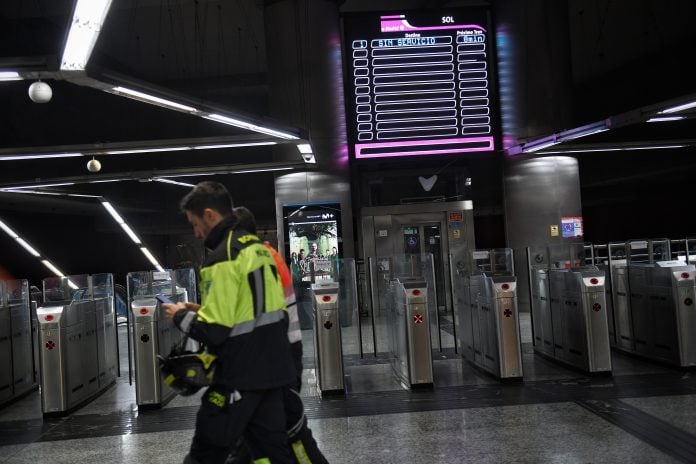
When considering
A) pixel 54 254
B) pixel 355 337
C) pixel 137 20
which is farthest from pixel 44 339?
pixel 54 254

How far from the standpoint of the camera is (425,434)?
4.34 metres

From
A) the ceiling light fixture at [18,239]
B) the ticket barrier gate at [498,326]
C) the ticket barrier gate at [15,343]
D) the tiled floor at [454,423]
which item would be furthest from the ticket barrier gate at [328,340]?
the ceiling light fixture at [18,239]

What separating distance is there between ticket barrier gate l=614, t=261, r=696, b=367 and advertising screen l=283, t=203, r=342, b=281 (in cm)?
489

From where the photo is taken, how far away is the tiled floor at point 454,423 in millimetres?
3895

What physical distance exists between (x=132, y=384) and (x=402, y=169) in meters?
6.76

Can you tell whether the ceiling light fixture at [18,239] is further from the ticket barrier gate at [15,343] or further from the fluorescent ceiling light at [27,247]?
the ticket barrier gate at [15,343]

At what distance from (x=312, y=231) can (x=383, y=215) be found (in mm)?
1420

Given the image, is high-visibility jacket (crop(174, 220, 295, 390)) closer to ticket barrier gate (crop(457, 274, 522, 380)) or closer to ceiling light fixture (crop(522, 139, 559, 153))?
ticket barrier gate (crop(457, 274, 522, 380))

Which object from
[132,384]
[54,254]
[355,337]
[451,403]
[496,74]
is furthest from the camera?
[54,254]

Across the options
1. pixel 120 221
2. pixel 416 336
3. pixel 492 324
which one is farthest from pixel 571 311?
pixel 120 221

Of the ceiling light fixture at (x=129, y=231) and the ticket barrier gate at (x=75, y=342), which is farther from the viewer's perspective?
the ceiling light fixture at (x=129, y=231)

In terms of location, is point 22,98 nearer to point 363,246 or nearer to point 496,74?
point 363,246

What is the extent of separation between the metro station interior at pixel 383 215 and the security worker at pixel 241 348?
151cm

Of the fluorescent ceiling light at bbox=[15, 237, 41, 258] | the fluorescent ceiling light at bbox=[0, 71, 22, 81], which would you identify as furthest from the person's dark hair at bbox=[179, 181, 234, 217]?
the fluorescent ceiling light at bbox=[15, 237, 41, 258]
